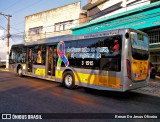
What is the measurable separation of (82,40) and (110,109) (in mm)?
4276

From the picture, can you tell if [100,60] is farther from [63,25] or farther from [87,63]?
[63,25]

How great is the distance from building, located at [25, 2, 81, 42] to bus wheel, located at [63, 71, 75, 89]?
13034 millimetres

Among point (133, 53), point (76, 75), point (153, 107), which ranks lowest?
point (153, 107)

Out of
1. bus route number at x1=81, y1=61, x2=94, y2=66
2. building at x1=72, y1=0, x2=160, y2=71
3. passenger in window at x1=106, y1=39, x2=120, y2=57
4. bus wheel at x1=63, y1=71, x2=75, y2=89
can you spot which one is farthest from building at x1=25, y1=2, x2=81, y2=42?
passenger in window at x1=106, y1=39, x2=120, y2=57

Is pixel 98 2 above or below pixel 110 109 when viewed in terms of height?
above

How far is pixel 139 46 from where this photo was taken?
8.21 meters

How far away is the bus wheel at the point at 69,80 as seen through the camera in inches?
389

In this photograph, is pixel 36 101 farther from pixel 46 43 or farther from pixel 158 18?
pixel 158 18

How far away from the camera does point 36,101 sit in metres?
6.99

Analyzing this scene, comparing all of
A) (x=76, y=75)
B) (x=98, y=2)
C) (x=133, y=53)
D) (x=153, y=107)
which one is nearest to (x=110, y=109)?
(x=153, y=107)

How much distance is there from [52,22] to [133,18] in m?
14.4

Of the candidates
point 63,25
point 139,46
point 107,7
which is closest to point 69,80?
point 139,46

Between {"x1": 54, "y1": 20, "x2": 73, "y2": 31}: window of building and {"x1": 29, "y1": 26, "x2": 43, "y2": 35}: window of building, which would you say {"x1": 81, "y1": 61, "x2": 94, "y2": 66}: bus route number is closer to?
{"x1": 54, "y1": 20, "x2": 73, "y2": 31}: window of building

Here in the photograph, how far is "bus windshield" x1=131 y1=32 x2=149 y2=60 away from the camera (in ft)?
25.5
